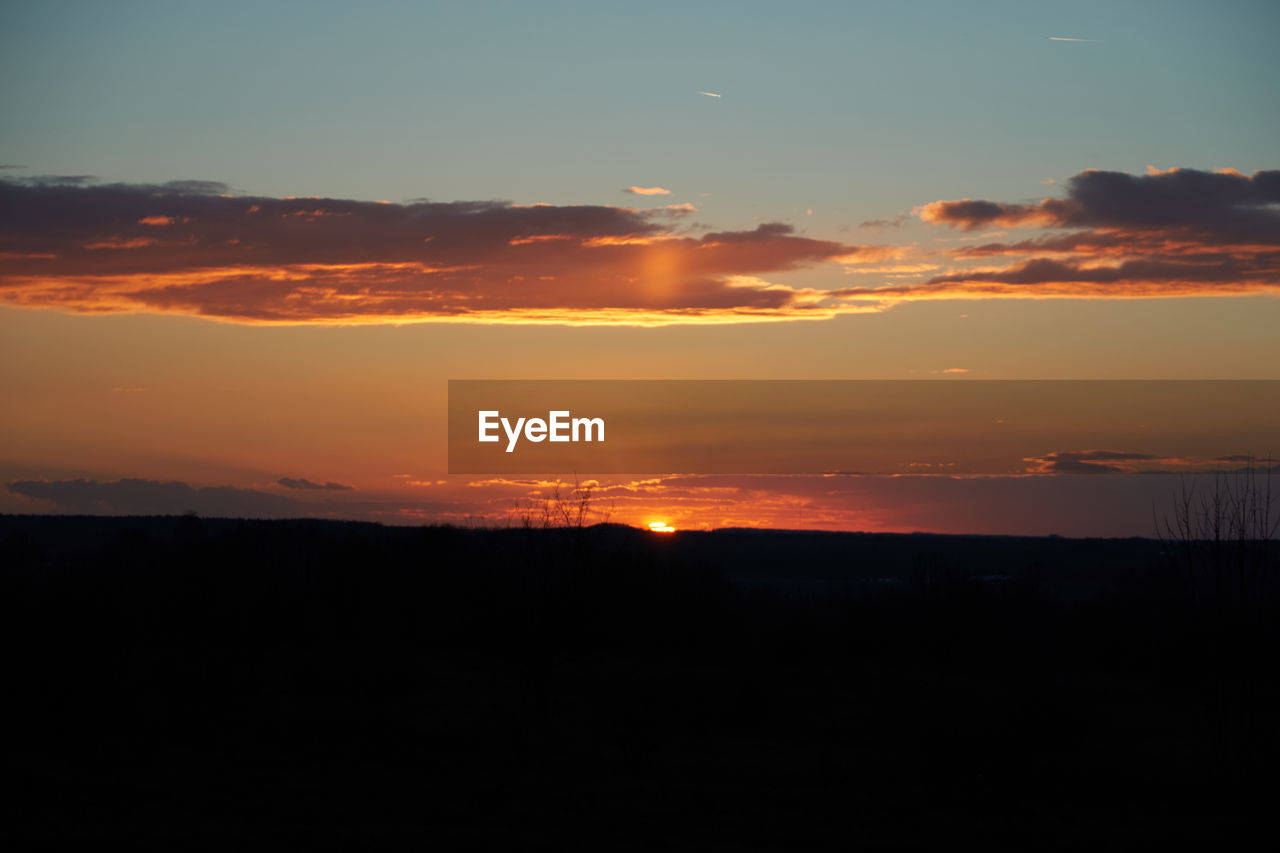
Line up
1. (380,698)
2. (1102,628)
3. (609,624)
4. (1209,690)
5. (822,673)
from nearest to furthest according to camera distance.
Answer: (1209,690) < (380,698) < (822,673) < (609,624) < (1102,628)

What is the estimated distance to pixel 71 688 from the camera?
27766mm

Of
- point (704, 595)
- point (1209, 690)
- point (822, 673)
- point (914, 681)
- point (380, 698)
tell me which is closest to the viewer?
point (1209, 690)

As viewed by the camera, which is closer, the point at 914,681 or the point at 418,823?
the point at 418,823

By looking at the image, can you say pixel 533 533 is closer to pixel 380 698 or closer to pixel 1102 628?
pixel 380 698

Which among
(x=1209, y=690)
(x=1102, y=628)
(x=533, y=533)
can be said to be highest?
(x=533, y=533)

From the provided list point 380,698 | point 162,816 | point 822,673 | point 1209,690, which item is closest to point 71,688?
point 380,698

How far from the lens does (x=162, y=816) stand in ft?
57.7

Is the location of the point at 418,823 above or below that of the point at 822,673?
above

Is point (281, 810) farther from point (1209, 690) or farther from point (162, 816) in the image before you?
point (1209, 690)

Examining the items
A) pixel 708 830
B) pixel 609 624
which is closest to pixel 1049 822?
pixel 708 830

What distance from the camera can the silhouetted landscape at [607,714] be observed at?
1805 centimetres

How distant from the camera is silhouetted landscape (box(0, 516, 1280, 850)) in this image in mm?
18047

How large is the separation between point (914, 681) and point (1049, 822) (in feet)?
84.4

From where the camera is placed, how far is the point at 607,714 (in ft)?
99.7
